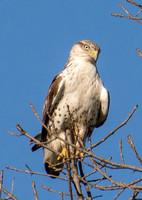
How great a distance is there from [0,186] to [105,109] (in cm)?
277

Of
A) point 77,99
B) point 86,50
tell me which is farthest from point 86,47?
point 77,99

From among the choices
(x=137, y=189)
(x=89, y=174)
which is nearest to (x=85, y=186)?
(x=89, y=174)

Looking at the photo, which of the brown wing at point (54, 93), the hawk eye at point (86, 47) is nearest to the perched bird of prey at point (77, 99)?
the brown wing at point (54, 93)

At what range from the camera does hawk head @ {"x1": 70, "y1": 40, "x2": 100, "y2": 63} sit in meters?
6.68

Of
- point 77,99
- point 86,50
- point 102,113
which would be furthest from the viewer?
point 86,50

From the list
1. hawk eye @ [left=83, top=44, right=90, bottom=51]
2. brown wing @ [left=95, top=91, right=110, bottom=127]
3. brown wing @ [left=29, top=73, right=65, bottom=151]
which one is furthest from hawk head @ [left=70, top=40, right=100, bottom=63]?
brown wing @ [left=95, top=91, right=110, bottom=127]

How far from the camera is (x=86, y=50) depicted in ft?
22.4

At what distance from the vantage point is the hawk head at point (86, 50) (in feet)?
21.9

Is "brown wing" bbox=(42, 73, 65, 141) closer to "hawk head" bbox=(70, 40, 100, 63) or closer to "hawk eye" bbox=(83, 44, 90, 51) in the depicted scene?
"hawk head" bbox=(70, 40, 100, 63)

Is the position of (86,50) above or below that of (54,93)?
above

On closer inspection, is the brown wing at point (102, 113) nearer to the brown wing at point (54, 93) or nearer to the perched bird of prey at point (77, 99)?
the perched bird of prey at point (77, 99)

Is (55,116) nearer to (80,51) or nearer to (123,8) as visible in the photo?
(80,51)

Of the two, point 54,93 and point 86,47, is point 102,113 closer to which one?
point 54,93

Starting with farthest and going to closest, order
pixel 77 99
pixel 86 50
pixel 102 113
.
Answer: pixel 86 50, pixel 102 113, pixel 77 99
